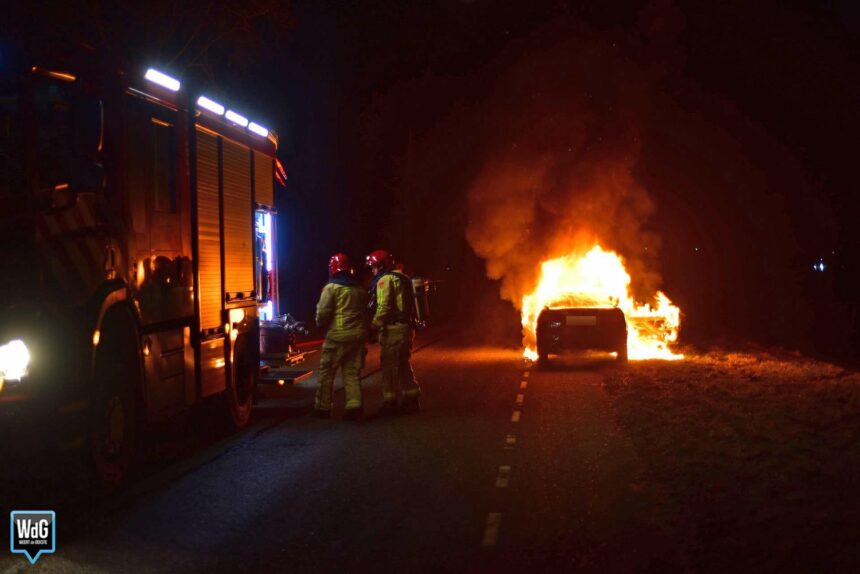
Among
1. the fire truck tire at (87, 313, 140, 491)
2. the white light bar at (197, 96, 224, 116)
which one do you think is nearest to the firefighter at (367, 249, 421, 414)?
the white light bar at (197, 96, 224, 116)

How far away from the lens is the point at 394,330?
13383 millimetres

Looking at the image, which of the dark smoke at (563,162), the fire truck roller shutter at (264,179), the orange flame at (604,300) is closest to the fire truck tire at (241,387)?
the fire truck roller shutter at (264,179)

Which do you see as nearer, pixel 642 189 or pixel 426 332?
pixel 642 189

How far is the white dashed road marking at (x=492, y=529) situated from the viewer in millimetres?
6688

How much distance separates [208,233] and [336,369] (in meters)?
2.56

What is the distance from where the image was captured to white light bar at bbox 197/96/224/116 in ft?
35.4

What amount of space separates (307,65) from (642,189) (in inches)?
439

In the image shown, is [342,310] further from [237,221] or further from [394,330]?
[237,221]

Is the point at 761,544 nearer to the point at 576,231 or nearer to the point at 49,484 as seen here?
the point at 49,484

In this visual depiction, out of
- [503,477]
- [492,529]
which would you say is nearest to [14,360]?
[492,529]

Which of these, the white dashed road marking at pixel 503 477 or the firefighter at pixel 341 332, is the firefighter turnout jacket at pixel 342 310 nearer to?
the firefighter at pixel 341 332

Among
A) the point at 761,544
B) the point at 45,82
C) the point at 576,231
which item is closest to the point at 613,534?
the point at 761,544

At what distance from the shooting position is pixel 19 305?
693 cm

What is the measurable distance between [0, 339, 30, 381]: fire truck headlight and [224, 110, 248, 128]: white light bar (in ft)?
17.6
